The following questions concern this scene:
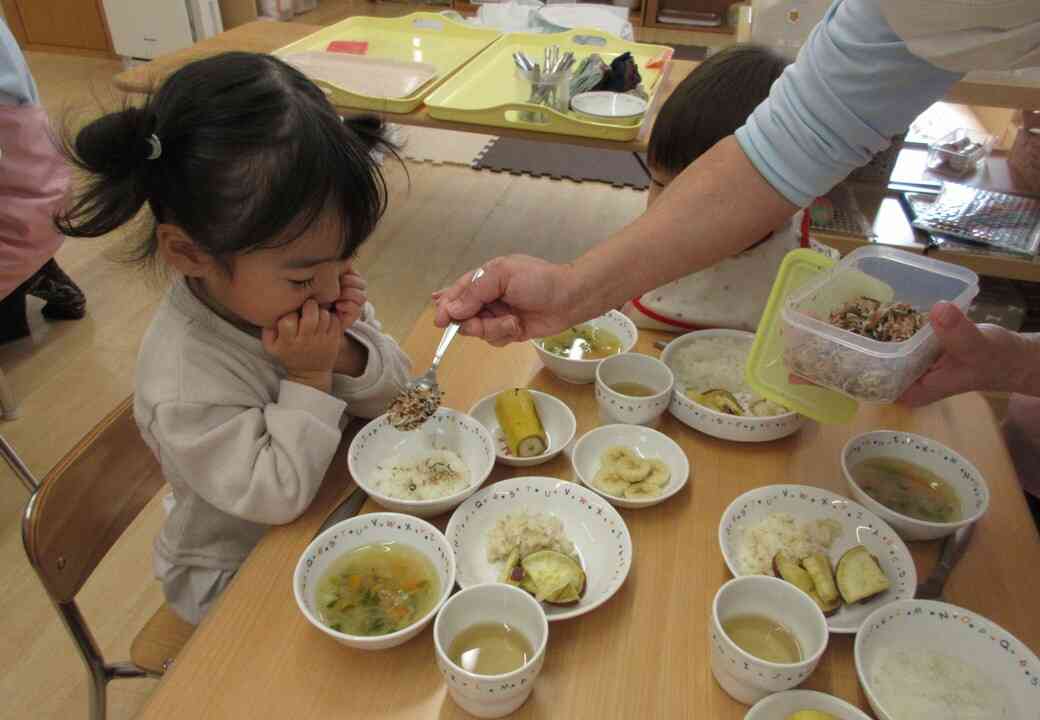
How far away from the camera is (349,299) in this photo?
1156mm

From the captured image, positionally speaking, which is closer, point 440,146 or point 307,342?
point 307,342

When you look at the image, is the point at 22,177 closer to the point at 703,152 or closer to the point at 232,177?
the point at 232,177

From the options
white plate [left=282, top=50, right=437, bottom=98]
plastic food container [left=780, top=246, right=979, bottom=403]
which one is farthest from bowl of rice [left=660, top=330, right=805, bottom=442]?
white plate [left=282, top=50, right=437, bottom=98]

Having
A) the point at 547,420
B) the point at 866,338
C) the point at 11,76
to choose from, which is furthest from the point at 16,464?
the point at 866,338

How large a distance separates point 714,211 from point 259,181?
2.18ft

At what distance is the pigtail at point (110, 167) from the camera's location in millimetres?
914

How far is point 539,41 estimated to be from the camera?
2.88 meters

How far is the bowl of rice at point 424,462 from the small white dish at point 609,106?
149cm

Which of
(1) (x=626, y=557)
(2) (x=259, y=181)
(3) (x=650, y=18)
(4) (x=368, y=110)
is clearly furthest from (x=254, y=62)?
(3) (x=650, y=18)

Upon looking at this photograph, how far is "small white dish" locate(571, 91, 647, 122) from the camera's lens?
2.28 metres

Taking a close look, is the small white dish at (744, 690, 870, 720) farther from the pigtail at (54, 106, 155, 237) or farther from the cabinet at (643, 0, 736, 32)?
the cabinet at (643, 0, 736, 32)

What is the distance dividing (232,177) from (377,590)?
556 mm

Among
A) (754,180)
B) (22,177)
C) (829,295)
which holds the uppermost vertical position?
(754,180)

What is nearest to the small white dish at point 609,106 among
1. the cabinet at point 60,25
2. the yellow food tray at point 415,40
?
the yellow food tray at point 415,40
